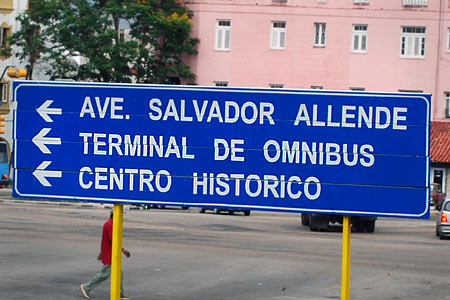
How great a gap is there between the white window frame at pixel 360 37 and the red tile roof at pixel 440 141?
20.3ft

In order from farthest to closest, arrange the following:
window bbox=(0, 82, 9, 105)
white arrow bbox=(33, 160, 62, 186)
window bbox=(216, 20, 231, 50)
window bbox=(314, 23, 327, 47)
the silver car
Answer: window bbox=(0, 82, 9, 105) < window bbox=(216, 20, 231, 50) < window bbox=(314, 23, 327, 47) < the silver car < white arrow bbox=(33, 160, 62, 186)

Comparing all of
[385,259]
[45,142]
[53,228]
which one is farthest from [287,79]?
[45,142]

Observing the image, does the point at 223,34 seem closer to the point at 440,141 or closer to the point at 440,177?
the point at 440,141

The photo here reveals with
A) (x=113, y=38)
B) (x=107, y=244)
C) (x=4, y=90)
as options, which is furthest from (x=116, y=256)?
(x=4, y=90)

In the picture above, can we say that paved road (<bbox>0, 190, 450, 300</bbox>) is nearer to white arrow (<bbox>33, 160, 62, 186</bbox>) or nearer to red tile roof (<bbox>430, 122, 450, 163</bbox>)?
white arrow (<bbox>33, 160, 62, 186</bbox>)

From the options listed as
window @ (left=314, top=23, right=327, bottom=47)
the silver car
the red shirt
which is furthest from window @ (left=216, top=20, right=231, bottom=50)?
the red shirt

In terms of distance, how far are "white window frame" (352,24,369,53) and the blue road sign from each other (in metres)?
48.4

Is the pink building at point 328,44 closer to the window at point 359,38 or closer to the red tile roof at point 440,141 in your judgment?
the window at point 359,38

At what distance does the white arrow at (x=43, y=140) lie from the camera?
883 centimetres

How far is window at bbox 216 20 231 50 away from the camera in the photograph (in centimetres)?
5688

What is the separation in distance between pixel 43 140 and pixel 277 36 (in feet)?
159

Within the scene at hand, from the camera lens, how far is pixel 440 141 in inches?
2197

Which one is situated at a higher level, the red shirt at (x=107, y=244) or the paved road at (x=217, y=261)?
the red shirt at (x=107, y=244)

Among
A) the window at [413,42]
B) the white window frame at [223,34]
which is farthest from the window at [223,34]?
the window at [413,42]
